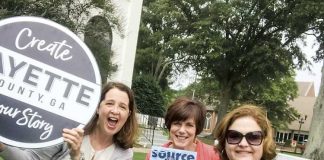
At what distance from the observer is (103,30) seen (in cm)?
1380

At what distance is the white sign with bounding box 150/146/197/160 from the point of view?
120 inches

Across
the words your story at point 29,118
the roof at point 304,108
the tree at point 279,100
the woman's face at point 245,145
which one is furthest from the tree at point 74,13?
the roof at point 304,108

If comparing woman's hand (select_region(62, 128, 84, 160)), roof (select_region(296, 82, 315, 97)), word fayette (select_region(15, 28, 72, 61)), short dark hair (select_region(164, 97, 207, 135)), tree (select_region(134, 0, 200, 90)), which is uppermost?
roof (select_region(296, 82, 315, 97))

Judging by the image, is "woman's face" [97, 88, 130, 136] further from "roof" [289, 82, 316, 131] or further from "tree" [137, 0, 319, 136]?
"roof" [289, 82, 316, 131]

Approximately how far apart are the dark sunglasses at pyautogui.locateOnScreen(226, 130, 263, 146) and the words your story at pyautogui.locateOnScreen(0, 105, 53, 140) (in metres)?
0.95

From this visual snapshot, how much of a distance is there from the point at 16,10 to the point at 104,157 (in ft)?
31.3

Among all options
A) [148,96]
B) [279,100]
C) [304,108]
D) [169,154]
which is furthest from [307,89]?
[169,154]

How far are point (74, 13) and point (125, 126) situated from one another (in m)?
10.7

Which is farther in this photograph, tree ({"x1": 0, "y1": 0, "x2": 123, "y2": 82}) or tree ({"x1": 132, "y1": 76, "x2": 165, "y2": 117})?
tree ({"x1": 132, "y1": 76, "x2": 165, "y2": 117})

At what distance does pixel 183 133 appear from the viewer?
3.27 metres

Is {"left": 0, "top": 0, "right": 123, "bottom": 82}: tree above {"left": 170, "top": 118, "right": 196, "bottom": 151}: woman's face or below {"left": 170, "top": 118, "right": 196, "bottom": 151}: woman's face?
above

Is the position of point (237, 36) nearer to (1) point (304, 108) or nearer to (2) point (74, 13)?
(2) point (74, 13)

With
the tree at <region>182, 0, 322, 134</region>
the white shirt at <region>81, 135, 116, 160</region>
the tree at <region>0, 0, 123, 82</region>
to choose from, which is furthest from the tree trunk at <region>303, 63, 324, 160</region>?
the white shirt at <region>81, 135, 116, 160</region>

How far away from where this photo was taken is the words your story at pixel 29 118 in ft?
7.89
